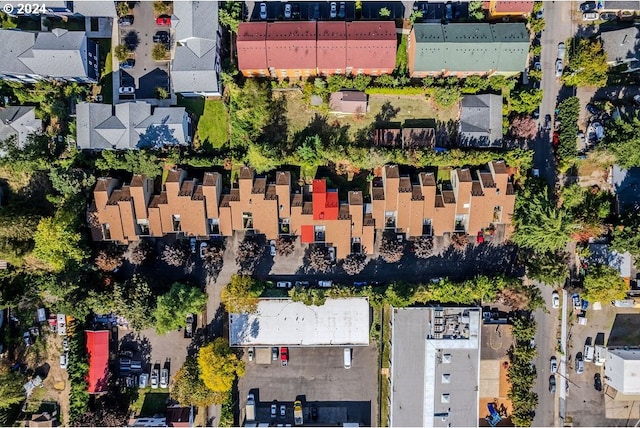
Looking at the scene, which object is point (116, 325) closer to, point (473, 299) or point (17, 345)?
point (17, 345)

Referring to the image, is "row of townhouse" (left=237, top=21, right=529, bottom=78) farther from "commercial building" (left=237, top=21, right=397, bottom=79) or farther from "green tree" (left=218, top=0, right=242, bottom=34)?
"green tree" (left=218, top=0, right=242, bottom=34)

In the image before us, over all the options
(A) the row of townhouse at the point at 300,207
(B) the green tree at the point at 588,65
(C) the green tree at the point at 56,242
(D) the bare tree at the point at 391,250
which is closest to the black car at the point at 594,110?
(B) the green tree at the point at 588,65

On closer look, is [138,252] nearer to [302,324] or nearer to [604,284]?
[302,324]

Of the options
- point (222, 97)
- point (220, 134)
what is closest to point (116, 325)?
point (220, 134)

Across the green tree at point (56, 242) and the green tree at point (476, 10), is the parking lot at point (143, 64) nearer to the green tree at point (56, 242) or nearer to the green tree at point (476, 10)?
the green tree at point (56, 242)

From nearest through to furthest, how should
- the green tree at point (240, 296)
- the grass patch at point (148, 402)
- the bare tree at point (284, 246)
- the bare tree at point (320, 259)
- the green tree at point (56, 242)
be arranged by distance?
1. the green tree at point (56, 242)
2. the green tree at point (240, 296)
3. the bare tree at point (320, 259)
4. the bare tree at point (284, 246)
5. the grass patch at point (148, 402)
